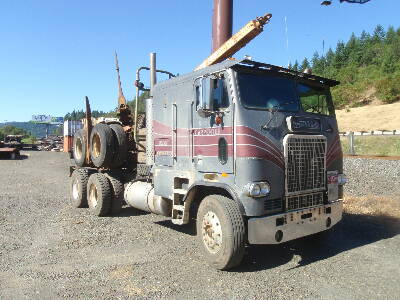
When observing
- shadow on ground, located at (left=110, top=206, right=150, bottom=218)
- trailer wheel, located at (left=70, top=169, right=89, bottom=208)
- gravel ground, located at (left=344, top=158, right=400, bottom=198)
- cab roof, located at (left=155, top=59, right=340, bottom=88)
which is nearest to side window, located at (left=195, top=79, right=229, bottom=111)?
cab roof, located at (left=155, top=59, right=340, bottom=88)

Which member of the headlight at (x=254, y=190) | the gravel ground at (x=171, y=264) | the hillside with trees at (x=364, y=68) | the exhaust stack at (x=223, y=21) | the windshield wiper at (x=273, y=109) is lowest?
the gravel ground at (x=171, y=264)

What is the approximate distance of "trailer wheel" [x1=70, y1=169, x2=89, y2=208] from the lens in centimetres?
1038

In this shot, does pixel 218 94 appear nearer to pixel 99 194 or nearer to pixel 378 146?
pixel 99 194

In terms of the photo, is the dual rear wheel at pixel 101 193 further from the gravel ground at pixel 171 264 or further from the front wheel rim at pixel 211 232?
the front wheel rim at pixel 211 232

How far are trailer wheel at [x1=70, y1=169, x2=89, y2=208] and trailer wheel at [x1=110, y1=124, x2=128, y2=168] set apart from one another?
1457 millimetres

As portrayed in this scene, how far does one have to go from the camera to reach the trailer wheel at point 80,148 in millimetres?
10506

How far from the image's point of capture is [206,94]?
18.3 feet

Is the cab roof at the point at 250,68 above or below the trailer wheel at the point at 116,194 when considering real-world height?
above

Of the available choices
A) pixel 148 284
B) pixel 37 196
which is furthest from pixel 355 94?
pixel 148 284

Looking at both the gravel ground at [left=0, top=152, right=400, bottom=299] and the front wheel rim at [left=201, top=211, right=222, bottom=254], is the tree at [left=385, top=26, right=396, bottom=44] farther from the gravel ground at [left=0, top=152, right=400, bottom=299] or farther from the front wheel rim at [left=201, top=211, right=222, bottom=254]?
the front wheel rim at [left=201, top=211, right=222, bottom=254]

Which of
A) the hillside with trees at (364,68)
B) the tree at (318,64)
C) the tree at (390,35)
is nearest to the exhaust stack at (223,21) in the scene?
the hillside with trees at (364,68)

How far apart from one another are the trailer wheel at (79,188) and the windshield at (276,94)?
6.53 metres

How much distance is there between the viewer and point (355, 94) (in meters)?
66.9

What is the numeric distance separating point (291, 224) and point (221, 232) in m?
1.02
